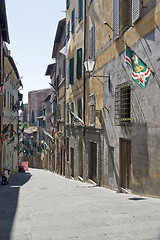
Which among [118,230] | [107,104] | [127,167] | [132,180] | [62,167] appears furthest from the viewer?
[62,167]

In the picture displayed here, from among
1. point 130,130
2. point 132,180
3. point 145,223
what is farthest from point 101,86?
point 145,223

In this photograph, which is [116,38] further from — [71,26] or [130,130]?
[71,26]

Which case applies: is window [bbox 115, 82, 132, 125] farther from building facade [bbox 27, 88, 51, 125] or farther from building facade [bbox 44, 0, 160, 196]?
building facade [bbox 27, 88, 51, 125]

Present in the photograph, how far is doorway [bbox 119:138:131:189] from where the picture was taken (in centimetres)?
952

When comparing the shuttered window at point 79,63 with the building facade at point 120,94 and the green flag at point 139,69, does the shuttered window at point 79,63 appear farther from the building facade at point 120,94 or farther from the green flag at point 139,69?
the green flag at point 139,69

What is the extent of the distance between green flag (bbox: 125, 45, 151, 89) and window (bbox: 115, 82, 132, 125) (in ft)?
Result: 5.58

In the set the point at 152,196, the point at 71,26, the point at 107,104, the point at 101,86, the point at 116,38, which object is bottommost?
the point at 152,196

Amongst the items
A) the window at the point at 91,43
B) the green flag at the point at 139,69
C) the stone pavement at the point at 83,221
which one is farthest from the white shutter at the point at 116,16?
the stone pavement at the point at 83,221

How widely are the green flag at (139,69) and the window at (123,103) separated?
1.70m

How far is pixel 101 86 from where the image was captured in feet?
40.6

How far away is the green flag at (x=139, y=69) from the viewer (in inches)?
267

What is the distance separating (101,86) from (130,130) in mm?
3895

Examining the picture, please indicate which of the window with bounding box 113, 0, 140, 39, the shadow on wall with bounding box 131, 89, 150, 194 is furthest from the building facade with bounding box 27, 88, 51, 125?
the shadow on wall with bounding box 131, 89, 150, 194

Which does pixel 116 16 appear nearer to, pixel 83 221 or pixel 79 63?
pixel 79 63
